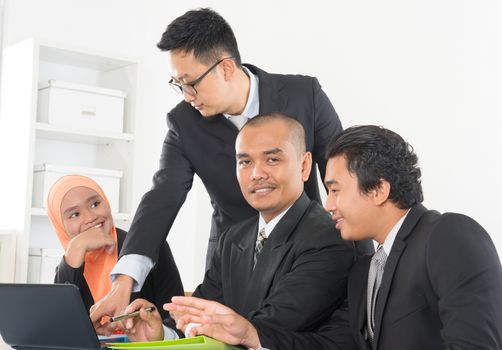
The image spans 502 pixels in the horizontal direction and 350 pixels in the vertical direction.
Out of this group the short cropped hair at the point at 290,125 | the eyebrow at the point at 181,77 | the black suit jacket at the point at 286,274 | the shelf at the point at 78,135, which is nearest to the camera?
the black suit jacket at the point at 286,274

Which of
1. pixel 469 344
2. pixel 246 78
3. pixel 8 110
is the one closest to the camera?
pixel 469 344

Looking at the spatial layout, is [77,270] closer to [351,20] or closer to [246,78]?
[246,78]

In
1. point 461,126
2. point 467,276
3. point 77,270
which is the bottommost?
point 77,270

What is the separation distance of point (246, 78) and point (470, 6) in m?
1.13

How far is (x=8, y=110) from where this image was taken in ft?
13.1

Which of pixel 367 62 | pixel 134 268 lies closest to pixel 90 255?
pixel 134 268

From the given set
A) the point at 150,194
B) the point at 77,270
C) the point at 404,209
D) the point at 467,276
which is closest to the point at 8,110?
the point at 77,270

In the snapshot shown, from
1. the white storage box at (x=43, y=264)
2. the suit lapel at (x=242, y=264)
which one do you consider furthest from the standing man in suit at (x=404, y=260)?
the white storage box at (x=43, y=264)

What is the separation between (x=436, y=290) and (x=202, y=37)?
1.04 metres

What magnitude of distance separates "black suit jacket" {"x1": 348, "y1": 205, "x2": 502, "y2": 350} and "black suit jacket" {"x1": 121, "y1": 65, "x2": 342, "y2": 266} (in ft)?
2.45

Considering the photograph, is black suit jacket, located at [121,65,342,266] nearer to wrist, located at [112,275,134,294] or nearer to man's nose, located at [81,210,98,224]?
wrist, located at [112,275,134,294]

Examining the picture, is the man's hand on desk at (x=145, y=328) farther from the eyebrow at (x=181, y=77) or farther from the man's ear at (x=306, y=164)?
the eyebrow at (x=181, y=77)

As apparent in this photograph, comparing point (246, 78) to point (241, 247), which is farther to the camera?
point (246, 78)

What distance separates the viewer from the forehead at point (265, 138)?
6.36 feet
